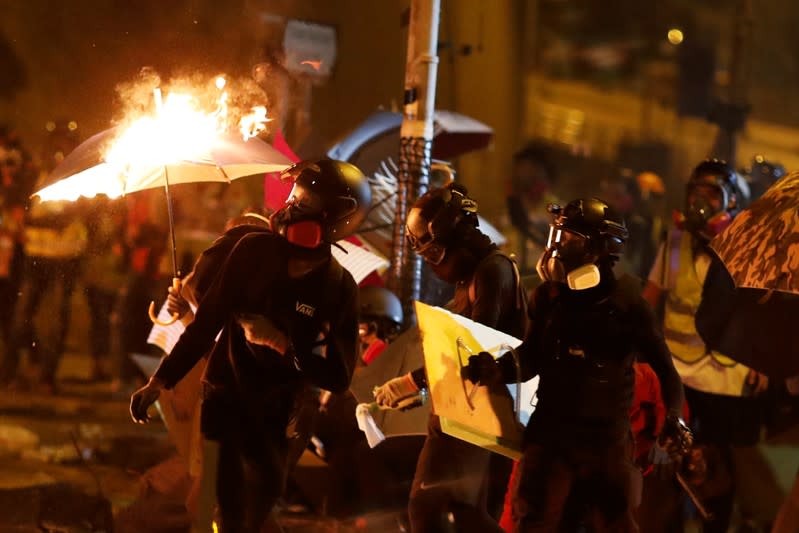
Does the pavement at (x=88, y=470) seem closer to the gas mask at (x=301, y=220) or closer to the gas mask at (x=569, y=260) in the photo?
the gas mask at (x=301, y=220)

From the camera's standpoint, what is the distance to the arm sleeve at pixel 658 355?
18.7 ft

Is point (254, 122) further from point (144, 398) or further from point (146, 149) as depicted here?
point (144, 398)

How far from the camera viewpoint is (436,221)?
608 centimetres

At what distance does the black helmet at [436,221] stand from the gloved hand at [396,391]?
0.65 metres

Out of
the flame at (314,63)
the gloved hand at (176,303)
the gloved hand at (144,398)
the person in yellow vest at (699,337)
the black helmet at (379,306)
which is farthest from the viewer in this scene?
the flame at (314,63)

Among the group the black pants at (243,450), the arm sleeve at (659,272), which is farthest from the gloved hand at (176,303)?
the arm sleeve at (659,272)

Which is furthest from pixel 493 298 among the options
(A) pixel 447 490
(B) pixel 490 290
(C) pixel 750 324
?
(C) pixel 750 324

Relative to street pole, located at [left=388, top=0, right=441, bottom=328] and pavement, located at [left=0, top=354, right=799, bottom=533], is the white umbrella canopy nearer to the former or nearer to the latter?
street pole, located at [left=388, top=0, right=441, bottom=328]

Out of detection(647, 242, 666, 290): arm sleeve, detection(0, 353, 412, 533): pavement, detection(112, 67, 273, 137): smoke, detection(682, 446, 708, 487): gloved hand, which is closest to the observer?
detection(682, 446, 708, 487): gloved hand

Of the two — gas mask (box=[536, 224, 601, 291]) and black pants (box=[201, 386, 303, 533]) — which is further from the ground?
gas mask (box=[536, 224, 601, 291])

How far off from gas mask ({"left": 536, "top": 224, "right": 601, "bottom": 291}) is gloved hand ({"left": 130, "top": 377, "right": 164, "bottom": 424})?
1.88 m

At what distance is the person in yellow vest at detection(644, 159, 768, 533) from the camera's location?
27.1 feet

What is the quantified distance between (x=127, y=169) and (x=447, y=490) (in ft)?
8.21

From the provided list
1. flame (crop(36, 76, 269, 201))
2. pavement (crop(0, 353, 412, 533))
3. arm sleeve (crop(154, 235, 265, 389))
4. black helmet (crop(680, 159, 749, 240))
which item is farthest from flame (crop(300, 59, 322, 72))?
arm sleeve (crop(154, 235, 265, 389))
